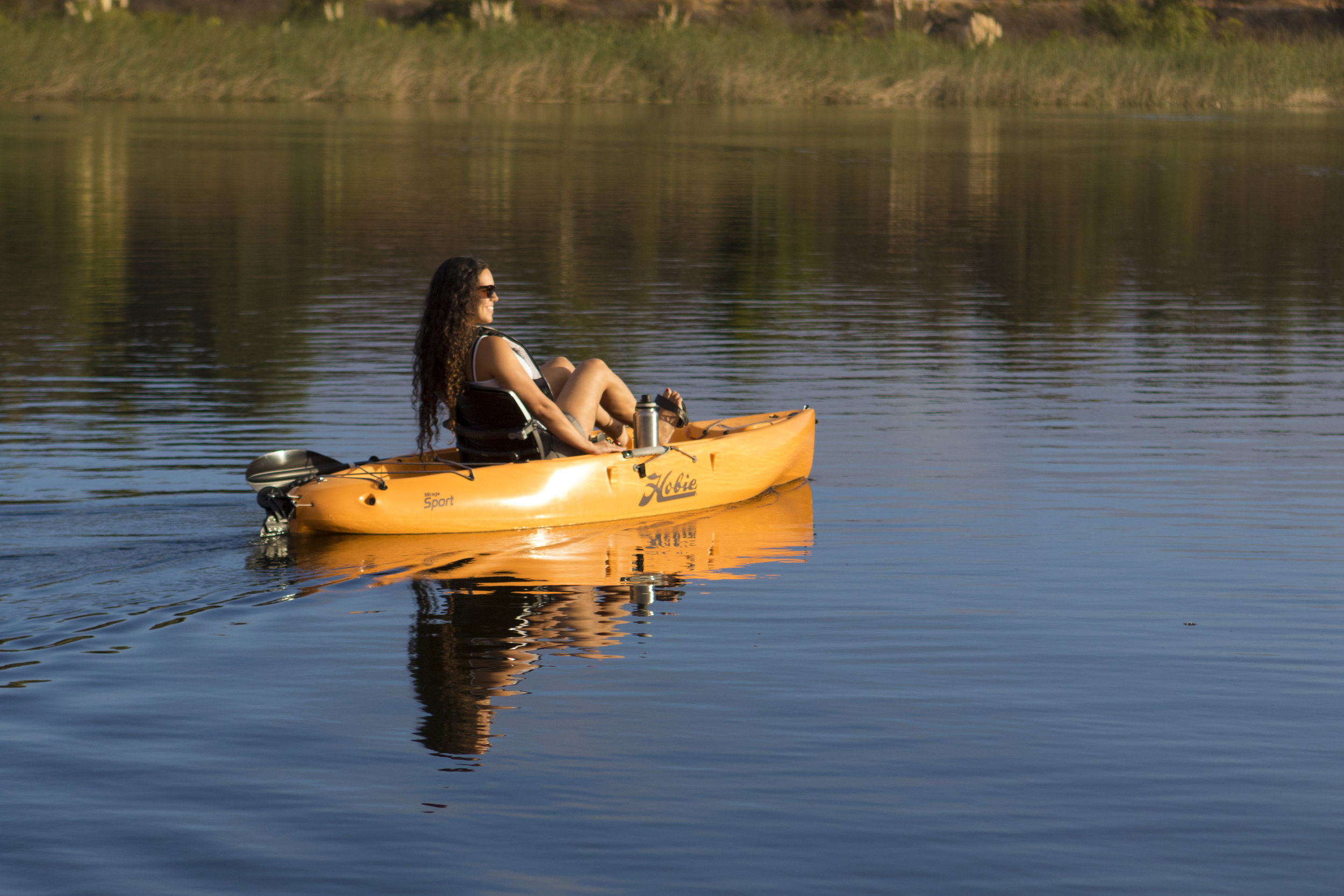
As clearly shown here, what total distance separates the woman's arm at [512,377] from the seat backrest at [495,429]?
41mm

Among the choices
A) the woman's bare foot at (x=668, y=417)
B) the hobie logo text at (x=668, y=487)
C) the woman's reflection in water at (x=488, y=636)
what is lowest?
the woman's reflection in water at (x=488, y=636)

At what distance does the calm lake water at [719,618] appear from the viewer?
190 inches

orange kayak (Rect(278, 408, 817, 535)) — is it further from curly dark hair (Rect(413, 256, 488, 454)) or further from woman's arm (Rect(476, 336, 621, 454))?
curly dark hair (Rect(413, 256, 488, 454))

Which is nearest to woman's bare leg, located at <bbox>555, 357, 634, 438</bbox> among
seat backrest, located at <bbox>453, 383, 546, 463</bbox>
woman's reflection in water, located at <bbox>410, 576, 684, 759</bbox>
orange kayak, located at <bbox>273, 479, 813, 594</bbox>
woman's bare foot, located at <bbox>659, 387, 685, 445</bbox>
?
woman's bare foot, located at <bbox>659, 387, 685, 445</bbox>

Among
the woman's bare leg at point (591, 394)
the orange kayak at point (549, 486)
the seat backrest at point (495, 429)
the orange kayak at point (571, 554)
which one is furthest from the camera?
the woman's bare leg at point (591, 394)

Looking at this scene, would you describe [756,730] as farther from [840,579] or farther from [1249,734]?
[840,579]

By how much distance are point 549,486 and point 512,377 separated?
554mm

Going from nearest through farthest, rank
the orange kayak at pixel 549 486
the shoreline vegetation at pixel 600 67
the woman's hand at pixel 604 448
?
the orange kayak at pixel 549 486 < the woman's hand at pixel 604 448 < the shoreline vegetation at pixel 600 67

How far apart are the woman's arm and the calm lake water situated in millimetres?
571

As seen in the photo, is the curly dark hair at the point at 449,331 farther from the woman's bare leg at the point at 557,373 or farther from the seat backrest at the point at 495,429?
the woman's bare leg at the point at 557,373

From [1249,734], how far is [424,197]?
23554 mm

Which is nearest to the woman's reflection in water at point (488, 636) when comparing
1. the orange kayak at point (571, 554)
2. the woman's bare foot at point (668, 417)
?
the orange kayak at point (571, 554)

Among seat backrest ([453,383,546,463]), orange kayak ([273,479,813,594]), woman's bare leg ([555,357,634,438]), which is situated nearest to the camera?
orange kayak ([273,479,813,594])

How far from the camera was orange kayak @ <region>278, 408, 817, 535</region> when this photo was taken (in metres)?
8.23
